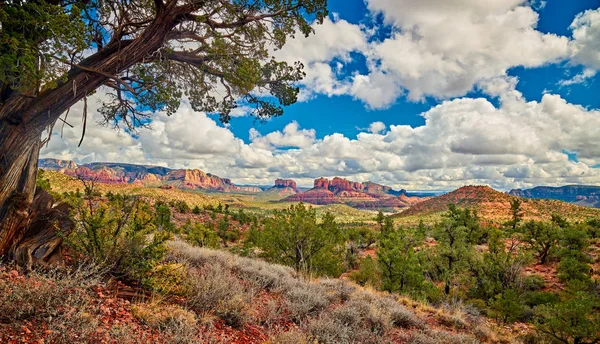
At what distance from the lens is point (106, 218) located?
525 centimetres

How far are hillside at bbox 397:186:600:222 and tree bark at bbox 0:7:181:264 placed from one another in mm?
69604

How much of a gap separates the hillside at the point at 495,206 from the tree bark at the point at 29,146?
69.6 m

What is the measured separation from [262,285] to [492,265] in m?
16.7

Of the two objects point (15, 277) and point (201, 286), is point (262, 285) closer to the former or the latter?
point (201, 286)

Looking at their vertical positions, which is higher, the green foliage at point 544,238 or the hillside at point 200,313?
the hillside at point 200,313

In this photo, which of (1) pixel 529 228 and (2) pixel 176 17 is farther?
(1) pixel 529 228

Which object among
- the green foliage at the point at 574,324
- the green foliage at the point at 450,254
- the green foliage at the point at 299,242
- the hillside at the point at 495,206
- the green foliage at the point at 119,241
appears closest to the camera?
the green foliage at the point at 119,241

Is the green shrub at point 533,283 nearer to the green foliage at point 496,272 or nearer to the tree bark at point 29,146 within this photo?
the green foliage at point 496,272

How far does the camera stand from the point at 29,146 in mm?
5340

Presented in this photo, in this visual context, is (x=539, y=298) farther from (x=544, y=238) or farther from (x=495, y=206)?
(x=495, y=206)

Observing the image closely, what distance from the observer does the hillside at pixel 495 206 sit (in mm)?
64562

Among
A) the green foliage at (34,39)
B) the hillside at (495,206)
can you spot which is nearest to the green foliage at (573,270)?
the green foliage at (34,39)

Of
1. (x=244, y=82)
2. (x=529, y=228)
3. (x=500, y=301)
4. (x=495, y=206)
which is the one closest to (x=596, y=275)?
(x=529, y=228)

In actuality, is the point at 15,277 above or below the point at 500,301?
above
